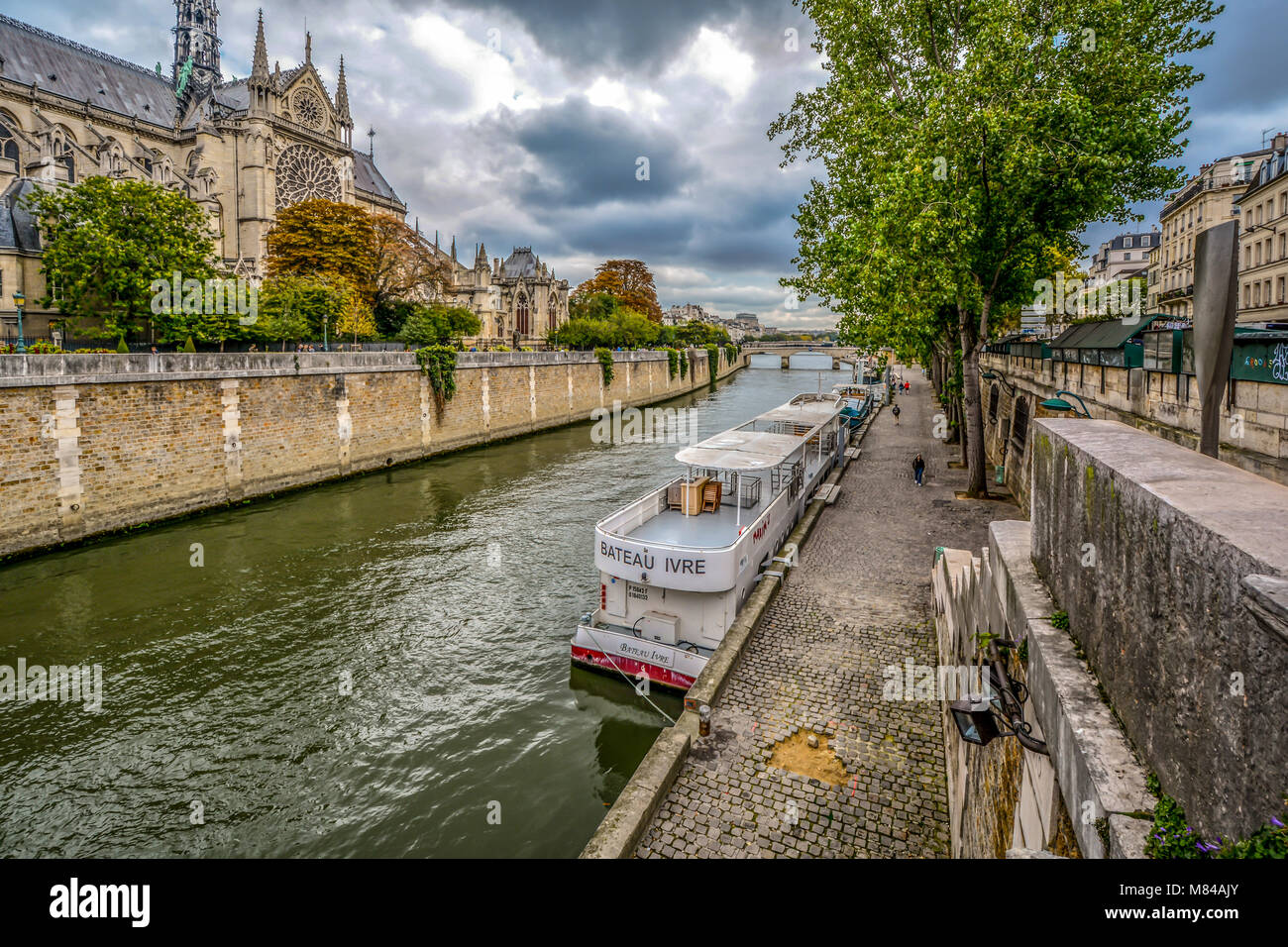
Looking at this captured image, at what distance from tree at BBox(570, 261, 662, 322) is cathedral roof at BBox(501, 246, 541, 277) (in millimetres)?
6959

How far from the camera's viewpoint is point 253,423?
2361 cm

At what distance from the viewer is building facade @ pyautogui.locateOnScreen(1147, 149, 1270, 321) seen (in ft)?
121

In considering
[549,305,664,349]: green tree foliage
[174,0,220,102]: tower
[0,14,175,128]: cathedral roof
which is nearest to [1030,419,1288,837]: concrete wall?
[549,305,664,349]: green tree foliage

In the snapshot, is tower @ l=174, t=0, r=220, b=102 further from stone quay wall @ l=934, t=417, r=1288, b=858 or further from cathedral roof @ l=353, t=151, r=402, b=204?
stone quay wall @ l=934, t=417, r=1288, b=858

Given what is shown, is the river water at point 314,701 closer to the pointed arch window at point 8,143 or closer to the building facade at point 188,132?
the building facade at point 188,132

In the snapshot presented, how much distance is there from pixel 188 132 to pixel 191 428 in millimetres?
49364

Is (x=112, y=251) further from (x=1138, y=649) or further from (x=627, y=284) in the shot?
(x=627, y=284)

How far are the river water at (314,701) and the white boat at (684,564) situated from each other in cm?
71

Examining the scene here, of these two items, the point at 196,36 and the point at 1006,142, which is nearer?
the point at 1006,142

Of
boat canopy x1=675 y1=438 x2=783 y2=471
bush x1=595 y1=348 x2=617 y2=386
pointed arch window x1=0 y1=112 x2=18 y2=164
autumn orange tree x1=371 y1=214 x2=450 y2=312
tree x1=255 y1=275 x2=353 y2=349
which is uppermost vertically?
pointed arch window x1=0 y1=112 x2=18 y2=164

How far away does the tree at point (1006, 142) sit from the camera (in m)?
14.9

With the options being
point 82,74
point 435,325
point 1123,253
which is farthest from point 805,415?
point 1123,253

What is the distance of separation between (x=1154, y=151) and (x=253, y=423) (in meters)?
27.3

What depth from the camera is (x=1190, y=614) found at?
2658 mm
